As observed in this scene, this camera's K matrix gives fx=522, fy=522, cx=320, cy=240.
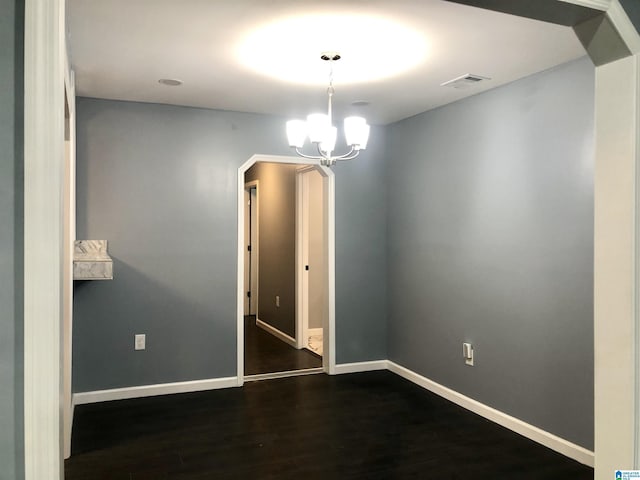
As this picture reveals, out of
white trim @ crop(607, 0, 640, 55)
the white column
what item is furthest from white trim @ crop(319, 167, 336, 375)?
white trim @ crop(607, 0, 640, 55)

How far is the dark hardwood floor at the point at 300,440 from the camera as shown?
3018 mm

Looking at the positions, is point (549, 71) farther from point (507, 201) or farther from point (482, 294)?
point (482, 294)

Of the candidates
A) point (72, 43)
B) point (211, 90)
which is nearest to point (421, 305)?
point (211, 90)

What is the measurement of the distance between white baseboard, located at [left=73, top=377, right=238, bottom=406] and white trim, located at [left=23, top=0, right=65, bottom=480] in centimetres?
335

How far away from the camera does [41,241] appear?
3.69 ft

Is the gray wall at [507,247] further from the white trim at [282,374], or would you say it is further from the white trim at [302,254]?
the white trim at [302,254]

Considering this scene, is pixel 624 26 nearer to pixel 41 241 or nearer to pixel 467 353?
pixel 41 241

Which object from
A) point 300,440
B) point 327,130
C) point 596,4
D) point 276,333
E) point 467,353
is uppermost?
point 596,4

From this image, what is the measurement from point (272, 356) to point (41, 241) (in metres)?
4.68

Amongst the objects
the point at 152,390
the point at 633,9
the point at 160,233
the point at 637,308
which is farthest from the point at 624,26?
the point at 152,390

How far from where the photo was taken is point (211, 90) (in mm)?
3918

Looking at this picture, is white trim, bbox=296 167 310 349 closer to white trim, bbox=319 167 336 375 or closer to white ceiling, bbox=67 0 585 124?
white trim, bbox=319 167 336 375

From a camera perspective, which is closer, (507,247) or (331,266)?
(507,247)

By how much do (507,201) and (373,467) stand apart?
6.58 ft
